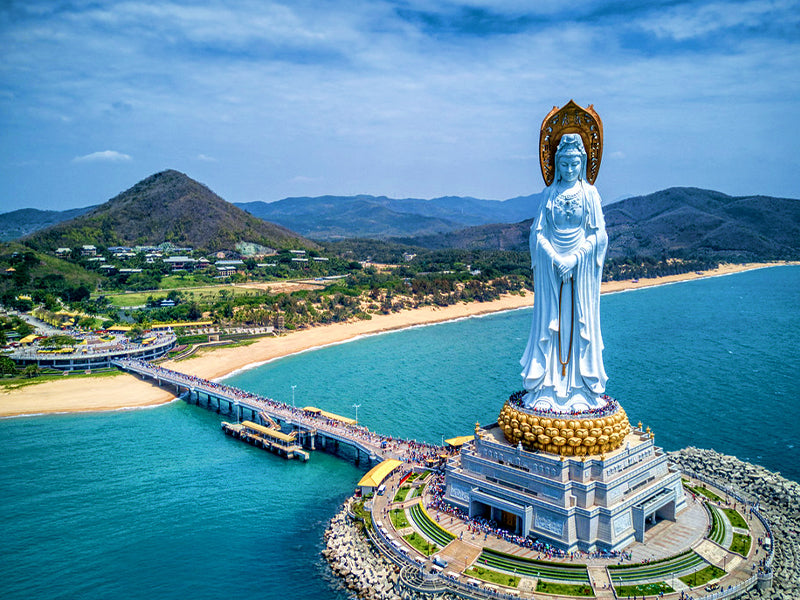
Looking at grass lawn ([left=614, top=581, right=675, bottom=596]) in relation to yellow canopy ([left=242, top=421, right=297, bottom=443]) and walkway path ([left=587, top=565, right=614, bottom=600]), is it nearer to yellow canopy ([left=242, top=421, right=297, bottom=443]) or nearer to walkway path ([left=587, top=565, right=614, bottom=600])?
walkway path ([left=587, top=565, right=614, bottom=600])

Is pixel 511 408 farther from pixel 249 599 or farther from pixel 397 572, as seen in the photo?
pixel 249 599

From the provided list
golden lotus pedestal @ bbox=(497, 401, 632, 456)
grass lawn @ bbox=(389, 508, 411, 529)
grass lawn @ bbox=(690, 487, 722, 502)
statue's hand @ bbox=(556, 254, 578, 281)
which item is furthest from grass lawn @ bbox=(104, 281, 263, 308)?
grass lawn @ bbox=(690, 487, 722, 502)

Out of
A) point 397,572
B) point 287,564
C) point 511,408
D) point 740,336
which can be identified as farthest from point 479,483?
point 740,336

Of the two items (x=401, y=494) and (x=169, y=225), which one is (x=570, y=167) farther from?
(x=169, y=225)

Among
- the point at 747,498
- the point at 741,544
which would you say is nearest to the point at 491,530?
the point at 741,544

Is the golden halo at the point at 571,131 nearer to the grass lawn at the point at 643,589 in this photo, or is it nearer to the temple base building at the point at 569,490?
the temple base building at the point at 569,490

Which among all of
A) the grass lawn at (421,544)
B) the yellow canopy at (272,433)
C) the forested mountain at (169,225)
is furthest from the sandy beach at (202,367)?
the forested mountain at (169,225)
